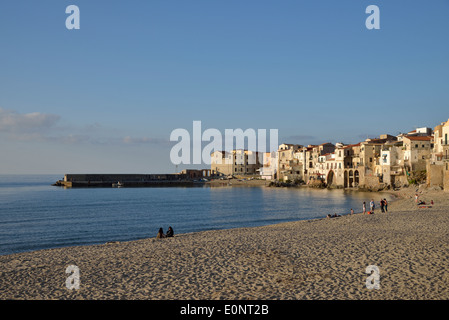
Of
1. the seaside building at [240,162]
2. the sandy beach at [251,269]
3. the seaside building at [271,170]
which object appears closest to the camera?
the sandy beach at [251,269]

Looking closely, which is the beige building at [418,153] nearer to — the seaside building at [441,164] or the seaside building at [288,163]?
the seaside building at [441,164]

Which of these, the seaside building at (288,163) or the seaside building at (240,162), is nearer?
the seaside building at (288,163)

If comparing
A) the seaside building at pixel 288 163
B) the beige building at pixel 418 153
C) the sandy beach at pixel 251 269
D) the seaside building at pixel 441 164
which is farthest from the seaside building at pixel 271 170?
the sandy beach at pixel 251 269

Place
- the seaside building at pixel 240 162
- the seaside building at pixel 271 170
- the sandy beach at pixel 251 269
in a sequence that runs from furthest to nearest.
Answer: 1. the seaside building at pixel 240 162
2. the seaside building at pixel 271 170
3. the sandy beach at pixel 251 269

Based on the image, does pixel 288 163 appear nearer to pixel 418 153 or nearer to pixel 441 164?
pixel 418 153

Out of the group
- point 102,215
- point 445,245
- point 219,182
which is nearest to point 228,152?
point 219,182

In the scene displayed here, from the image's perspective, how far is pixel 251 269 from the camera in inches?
478

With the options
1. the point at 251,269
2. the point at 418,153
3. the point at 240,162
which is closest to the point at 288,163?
the point at 240,162

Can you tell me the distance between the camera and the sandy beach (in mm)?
9945

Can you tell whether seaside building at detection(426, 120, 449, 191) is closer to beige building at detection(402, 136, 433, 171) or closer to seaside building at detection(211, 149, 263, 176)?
beige building at detection(402, 136, 433, 171)

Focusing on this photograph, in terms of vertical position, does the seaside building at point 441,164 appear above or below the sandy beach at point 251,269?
above

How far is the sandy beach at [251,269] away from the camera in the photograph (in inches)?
392

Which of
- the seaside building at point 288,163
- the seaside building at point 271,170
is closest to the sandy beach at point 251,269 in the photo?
the seaside building at point 288,163

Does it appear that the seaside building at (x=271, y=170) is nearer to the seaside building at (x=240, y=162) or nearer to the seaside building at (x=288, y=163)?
the seaside building at (x=288, y=163)
